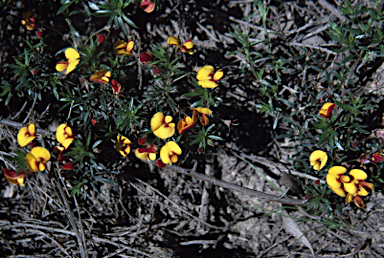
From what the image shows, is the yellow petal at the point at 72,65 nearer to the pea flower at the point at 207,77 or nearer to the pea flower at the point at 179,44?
the pea flower at the point at 179,44

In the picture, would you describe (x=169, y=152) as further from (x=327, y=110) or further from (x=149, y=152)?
(x=327, y=110)

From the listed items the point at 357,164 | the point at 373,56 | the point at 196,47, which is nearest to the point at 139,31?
the point at 196,47

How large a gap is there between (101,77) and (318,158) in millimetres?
2292

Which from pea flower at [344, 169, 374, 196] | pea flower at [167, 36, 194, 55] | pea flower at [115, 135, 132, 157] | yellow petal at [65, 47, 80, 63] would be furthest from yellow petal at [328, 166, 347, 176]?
yellow petal at [65, 47, 80, 63]

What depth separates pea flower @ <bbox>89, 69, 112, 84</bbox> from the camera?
2.58 metres

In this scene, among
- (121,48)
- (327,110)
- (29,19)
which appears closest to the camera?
(327,110)

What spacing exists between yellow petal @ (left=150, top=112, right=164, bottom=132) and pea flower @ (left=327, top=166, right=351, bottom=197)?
170cm

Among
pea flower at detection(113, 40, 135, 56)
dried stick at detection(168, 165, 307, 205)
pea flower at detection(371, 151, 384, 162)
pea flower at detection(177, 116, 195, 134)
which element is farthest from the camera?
dried stick at detection(168, 165, 307, 205)

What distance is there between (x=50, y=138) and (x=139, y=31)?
1.63 metres

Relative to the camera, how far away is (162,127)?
8.37 feet

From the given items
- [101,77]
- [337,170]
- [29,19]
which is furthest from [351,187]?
[29,19]

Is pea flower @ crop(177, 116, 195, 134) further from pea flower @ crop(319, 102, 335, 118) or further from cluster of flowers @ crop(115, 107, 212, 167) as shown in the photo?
pea flower @ crop(319, 102, 335, 118)

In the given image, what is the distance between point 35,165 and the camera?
2.70 meters

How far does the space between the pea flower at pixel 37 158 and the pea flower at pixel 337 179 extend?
2817 mm
